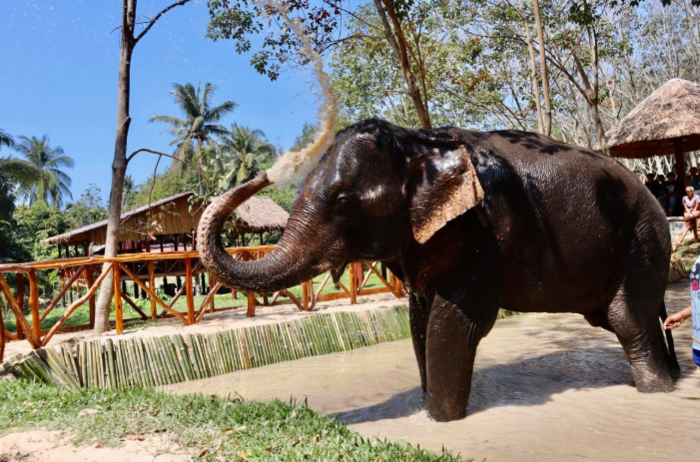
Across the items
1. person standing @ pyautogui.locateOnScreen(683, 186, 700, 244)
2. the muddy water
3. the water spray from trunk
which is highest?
the water spray from trunk

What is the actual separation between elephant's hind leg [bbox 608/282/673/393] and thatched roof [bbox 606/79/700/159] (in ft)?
37.4

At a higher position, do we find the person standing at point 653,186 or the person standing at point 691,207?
the person standing at point 653,186

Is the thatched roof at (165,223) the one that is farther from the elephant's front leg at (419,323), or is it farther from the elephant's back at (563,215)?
the elephant's back at (563,215)

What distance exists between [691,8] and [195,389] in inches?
959

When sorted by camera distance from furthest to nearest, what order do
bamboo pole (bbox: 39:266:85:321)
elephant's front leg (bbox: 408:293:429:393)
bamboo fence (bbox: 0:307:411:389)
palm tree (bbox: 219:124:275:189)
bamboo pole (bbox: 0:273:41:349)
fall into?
palm tree (bbox: 219:124:275:189), bamboo pole (bbox: 39:266:85:321), bamboo pole (bbox: 0:273:41:349), bamboo fence (bbox: 0:307:411:389), elephant's front leg (bbox: 408:293:429:393)

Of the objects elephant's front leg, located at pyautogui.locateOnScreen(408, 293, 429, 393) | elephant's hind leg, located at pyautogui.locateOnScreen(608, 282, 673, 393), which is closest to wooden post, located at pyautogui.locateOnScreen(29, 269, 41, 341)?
elephant's front leg, located at pyautogui.locateOnScreen(408, 293, 429, 393)

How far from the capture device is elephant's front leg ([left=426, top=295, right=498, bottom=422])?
162 inches

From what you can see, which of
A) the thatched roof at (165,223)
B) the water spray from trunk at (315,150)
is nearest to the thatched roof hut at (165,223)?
the thatched roof at (165,223)

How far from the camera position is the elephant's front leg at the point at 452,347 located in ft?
13.5

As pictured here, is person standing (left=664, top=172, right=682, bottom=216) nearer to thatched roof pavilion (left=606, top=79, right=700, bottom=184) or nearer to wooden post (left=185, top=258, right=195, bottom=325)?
thatched roof pavilion (left=606, top=79, right=700, bottom=184)

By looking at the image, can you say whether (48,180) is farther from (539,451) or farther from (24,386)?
(539,451)

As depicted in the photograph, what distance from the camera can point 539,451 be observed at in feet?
12.6

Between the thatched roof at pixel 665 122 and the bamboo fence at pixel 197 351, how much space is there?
9.64 metres

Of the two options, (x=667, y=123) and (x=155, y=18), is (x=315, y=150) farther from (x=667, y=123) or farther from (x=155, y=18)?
(x=667, y=123)
